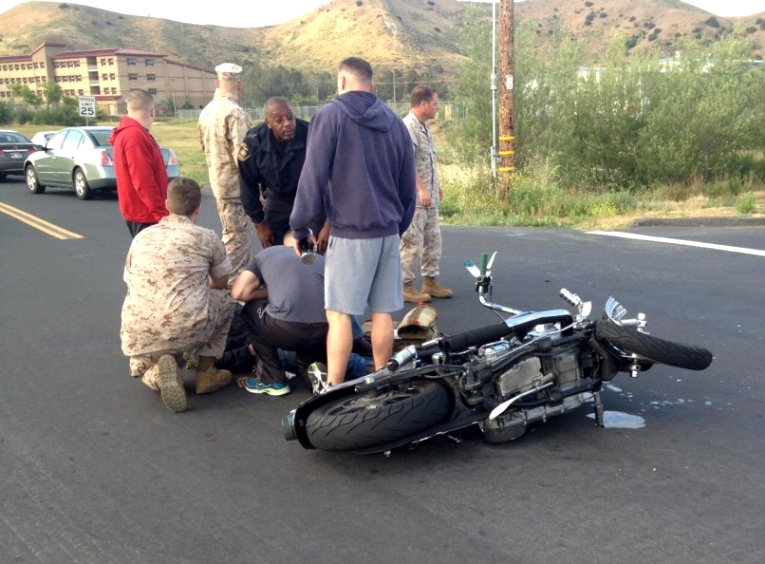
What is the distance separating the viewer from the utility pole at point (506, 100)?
1524 centimetres

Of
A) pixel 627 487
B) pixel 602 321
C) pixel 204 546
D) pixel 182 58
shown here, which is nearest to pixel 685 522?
pixel 627 487

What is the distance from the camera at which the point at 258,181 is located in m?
6.85

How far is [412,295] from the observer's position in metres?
7.90

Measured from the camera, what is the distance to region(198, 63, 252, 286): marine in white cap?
731cm

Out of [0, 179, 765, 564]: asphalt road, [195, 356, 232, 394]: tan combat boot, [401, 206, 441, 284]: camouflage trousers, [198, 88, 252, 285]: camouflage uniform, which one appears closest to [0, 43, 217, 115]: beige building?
[198, 88, 252, 285]: camouflage uniform

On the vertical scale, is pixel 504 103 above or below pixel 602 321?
above

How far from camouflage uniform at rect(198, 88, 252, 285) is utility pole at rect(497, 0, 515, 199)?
8.39m

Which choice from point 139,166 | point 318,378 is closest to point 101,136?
point 139,166

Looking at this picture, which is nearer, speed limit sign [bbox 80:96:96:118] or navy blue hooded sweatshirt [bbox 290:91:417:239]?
navy blue hooded sweatshirt [bbox 290:91:417:239]

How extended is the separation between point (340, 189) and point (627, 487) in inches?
88.1

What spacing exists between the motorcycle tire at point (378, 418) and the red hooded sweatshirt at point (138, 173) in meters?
3.44

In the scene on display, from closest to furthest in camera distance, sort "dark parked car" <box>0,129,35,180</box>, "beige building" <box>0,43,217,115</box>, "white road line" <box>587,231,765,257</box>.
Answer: "white road line" <box>587,231,765,257</box> → "dark parked car" <box>0,129,35,180</box> → "beige building" <box>0,43,217,115</box>

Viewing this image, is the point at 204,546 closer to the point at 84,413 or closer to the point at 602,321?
the point at 84,413

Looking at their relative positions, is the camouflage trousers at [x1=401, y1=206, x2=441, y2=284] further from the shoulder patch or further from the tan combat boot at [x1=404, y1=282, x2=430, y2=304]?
the shoulder patch
